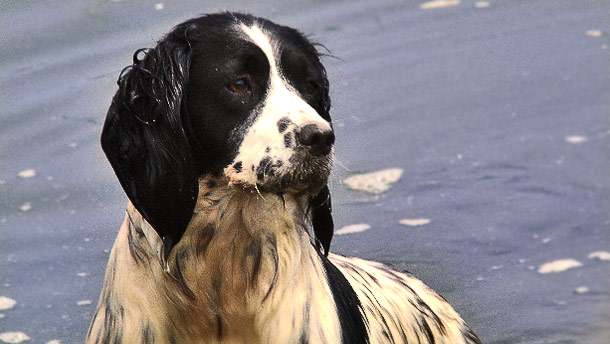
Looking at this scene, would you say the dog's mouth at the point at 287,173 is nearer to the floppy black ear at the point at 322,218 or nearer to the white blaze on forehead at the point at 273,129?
the white blaze on forehead at the point at 273,129

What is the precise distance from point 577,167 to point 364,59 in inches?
89.8

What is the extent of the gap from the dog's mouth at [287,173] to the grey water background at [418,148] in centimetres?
243

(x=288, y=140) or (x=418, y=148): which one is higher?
(x=288, y=140)

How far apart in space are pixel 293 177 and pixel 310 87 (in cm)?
44

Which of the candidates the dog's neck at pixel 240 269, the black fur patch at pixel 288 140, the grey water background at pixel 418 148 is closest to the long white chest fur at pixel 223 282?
the dog's neck at pixel 240 269

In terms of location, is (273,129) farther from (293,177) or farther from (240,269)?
(240,269)

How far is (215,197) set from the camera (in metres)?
3.29

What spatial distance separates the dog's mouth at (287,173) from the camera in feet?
10.2

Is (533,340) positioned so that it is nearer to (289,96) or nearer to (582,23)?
(289,96)

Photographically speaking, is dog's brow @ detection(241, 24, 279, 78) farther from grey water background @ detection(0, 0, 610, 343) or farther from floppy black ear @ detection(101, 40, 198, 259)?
grey water background @ detection(0, 0, 610, 343)

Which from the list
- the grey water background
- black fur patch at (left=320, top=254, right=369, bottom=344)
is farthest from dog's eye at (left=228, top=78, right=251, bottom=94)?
the grey water background

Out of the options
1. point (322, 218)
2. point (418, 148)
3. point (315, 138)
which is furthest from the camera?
point (418, 148)

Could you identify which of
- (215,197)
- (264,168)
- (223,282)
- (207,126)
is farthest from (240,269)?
(207,126)

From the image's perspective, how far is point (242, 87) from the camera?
128 inches
